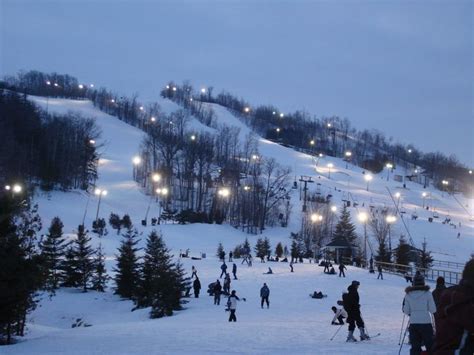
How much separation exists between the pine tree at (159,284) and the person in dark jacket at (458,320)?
20.0 m

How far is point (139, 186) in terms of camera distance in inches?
3310

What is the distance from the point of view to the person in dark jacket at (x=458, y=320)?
4480mm

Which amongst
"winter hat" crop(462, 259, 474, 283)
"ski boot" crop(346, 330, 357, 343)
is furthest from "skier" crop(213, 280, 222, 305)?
"winter hat" crop(462, 259, 474, 283)

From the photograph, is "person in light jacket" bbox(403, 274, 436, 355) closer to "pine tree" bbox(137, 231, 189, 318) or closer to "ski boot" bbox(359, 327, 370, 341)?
"ski boot" bbox(359, 327, 370, 341)

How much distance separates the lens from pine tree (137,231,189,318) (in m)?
23.7

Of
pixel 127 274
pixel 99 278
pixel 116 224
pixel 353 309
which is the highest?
pixel 116 224

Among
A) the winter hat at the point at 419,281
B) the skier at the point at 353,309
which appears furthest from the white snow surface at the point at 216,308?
the winter hat at the point at 419,281

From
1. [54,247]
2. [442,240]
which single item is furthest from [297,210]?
[54,247]

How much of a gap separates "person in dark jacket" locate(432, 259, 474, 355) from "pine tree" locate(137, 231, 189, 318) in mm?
20010

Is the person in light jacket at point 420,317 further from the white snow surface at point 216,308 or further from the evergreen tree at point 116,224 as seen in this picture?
the evergreen tree at point 116,224

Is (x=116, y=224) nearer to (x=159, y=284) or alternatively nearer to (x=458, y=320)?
(x=159, y=284)

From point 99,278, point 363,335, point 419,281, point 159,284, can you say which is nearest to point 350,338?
point 363,335

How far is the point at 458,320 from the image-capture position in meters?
4.50

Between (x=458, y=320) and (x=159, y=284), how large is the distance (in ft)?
67.6
